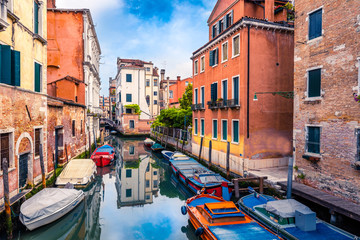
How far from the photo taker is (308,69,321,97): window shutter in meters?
8.68

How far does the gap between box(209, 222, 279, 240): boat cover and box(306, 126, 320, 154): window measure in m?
3.94

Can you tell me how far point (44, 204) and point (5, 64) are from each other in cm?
456

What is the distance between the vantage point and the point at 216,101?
1401 centimetres

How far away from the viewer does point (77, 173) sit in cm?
1221

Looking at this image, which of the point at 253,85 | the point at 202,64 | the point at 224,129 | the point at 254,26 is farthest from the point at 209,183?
the point at 202,64

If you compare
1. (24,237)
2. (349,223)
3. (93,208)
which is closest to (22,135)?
(24,237)

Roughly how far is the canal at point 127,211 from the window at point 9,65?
4.72 metres

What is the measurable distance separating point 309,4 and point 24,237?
12.6m

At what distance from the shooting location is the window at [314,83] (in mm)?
8680

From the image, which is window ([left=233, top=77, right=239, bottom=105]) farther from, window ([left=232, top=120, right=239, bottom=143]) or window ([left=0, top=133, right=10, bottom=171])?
window ([left=0, top=133, right=10, bottom=171])

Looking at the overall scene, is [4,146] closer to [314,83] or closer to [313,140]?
[313,140]

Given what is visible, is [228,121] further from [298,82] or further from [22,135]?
[22,135]

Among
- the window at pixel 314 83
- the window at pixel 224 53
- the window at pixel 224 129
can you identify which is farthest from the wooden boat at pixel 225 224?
the window at pixel 224 53

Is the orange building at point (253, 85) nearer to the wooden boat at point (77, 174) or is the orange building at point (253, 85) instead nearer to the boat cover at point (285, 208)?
the boat cover at point (285, 208)
